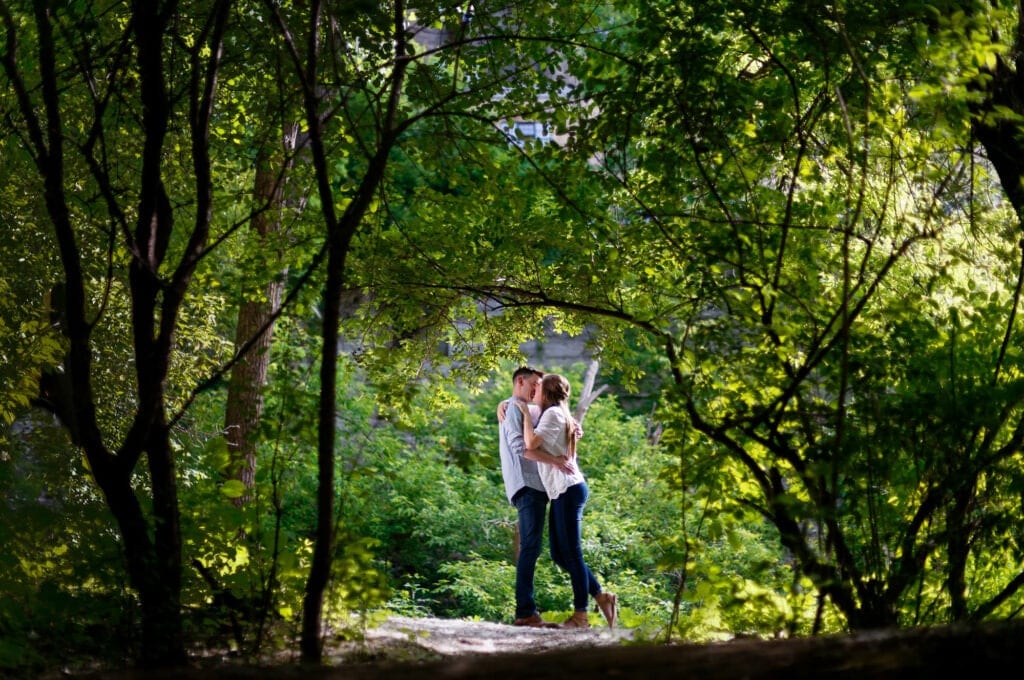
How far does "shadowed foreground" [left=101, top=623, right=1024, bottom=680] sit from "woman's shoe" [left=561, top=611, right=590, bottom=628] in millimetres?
3993

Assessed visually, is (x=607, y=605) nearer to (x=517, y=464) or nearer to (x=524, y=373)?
(x=517, y=464)

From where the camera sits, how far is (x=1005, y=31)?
6.28 metres

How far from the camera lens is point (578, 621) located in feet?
21.8

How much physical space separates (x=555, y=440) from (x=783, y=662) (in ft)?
13.8

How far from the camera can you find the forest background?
13.6ft

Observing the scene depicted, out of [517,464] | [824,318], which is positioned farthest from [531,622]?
[824,318]

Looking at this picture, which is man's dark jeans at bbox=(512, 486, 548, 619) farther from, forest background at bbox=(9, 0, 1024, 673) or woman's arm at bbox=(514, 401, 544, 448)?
forest background at bbox=(9, 0, 1024, 673)

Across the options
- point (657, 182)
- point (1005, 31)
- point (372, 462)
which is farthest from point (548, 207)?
point (372, 462)

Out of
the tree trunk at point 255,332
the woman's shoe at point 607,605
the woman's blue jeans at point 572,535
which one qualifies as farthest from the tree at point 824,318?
the tree trunk at point 255,332

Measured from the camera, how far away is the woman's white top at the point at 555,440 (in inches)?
263

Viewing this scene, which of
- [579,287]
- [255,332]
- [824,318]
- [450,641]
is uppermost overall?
[255,332]

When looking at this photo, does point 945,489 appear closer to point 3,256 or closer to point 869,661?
point 869,661

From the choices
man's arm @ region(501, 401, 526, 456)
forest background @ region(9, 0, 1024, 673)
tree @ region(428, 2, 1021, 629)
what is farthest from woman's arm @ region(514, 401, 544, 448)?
tree @ region(428, 2, 1021, 629)

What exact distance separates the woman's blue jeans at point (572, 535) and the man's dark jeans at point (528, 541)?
0.12m
